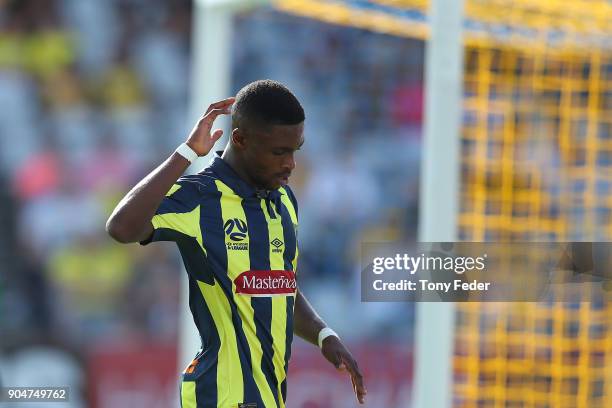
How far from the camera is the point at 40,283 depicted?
27.2ft

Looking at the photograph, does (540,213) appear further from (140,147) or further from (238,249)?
(238,249)

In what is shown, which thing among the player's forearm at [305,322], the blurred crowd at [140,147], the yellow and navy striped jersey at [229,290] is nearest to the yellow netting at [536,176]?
the blurred crowd at [140,147]

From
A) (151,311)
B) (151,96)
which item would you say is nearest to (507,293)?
(151,311)

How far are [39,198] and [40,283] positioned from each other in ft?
2.30

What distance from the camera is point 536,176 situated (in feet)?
23.2

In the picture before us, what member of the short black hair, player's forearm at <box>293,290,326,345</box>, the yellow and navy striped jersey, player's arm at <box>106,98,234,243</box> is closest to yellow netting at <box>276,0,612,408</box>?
player's forearm at <box>293,290,326,345</box>

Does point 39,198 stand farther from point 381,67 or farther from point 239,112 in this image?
point 239,112

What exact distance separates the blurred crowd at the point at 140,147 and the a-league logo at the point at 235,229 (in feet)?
17.3

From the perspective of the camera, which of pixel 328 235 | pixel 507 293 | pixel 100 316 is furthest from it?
pixel 328 235

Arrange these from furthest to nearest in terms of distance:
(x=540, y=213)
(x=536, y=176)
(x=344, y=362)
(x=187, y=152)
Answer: (x=536, y=176), (x=540, y=213), (x=344, y=362), (x=187, y=152)

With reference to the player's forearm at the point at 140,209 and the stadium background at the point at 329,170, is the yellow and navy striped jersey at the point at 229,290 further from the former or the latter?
the stadium background at the point at 329,170

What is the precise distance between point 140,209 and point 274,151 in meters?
0.41

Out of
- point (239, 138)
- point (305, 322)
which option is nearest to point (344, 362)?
point (305, 322)

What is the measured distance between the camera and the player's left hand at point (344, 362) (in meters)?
2.97
